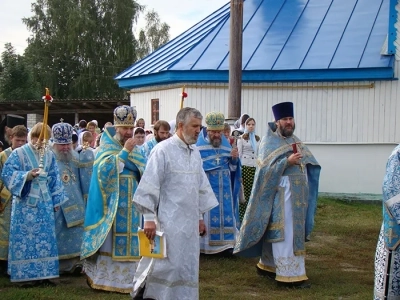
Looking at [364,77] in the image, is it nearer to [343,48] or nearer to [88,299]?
[343,48]

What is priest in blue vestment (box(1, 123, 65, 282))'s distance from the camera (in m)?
6.73

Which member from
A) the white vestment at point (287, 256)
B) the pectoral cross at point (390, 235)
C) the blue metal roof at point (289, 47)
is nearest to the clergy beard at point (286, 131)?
the white vestment at point (287, 256)

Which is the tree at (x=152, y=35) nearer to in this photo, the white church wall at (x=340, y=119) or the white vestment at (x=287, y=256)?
the white church wall at (x=340, y=119)

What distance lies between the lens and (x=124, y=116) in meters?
6.52

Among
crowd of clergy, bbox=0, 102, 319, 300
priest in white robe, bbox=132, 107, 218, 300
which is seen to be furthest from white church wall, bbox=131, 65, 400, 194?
priest in white robe, bbox=132, 107, 218, 300

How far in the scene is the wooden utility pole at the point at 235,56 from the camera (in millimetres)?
11531

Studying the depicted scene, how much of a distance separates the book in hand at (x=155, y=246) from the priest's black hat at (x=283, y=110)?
94.0 inches

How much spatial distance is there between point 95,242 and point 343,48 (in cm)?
983

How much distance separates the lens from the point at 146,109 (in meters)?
16.6

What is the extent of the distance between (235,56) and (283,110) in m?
4.90

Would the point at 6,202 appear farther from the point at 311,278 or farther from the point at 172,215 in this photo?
the point at 311,278

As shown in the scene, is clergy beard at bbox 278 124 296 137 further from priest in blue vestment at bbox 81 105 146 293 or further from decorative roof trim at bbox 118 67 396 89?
decorative roof trim at bbox 118 67 396 89

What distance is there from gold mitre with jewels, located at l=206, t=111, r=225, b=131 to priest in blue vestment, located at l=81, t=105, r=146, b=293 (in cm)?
178

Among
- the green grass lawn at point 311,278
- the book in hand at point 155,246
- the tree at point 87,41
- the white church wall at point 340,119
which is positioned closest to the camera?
the book in hand at point 155,246
